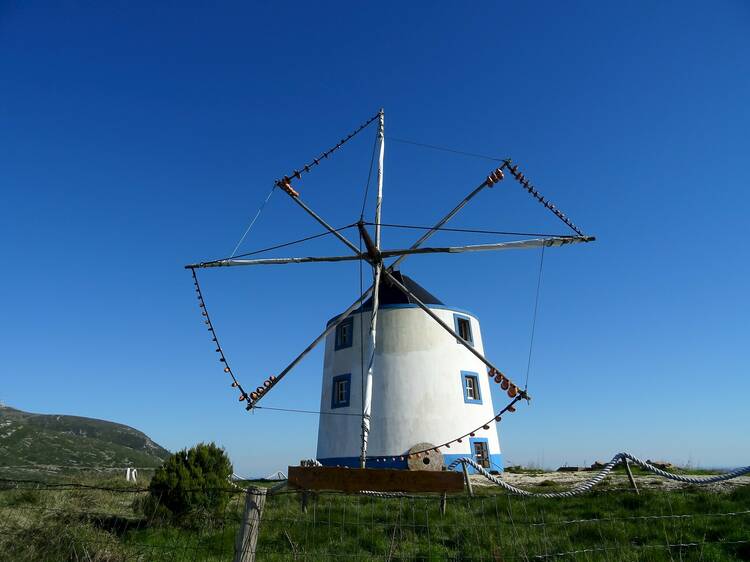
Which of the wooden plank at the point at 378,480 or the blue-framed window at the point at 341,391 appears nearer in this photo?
the wooden plank at the point at 378,480

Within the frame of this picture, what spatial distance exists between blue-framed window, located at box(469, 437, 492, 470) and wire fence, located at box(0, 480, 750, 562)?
26.4ft

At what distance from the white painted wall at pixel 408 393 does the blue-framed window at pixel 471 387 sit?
20cm

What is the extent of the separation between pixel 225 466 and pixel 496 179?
1098cm

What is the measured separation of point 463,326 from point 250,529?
16.3 metres

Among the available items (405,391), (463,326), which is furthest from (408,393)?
(463,326)

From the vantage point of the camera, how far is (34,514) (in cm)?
949

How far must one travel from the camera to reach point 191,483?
10.4m

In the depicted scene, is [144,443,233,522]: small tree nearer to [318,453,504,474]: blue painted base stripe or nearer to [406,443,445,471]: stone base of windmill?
[406,443,445,471]: stone base of windmill

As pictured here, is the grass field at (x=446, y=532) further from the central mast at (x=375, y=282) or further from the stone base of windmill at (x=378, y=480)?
the central mast at (x=375, y=282)

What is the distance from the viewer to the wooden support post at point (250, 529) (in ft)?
16.6

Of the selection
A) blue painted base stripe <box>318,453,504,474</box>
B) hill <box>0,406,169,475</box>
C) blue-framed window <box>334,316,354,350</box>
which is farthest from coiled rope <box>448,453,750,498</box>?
hill <box>0,406,169,475</box>

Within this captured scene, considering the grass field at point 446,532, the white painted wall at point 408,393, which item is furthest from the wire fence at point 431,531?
the white painted wall at point 408,393

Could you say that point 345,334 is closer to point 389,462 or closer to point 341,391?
point 341,391

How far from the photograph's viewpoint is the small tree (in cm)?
1005
